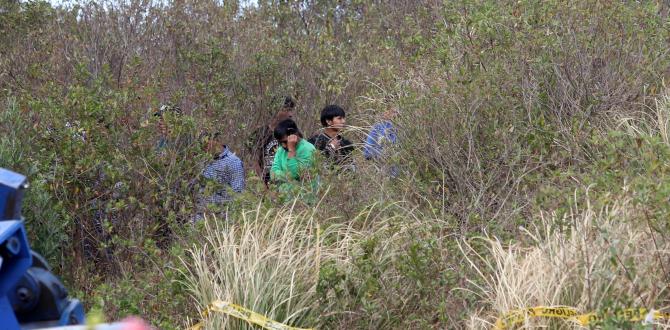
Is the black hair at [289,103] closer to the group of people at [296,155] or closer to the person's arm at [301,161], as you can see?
the group of people at [296,155]

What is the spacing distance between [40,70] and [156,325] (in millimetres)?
6352

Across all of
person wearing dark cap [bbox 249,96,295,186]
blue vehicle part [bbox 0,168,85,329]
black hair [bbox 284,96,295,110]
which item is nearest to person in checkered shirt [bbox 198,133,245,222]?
person wearing dark cap [bbox 249,96,295,186]

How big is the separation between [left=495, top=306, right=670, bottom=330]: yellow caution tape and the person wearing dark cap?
16.3 ft

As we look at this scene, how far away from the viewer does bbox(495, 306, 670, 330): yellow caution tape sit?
17.9 ft

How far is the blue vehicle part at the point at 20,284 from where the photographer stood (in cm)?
418

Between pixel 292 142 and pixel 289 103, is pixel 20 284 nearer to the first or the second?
pixel 292 142

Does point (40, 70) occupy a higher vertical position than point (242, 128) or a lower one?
higher

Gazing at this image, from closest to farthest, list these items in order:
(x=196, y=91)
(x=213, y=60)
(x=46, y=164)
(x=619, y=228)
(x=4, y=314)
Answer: (x=4, y=314) < (x=619, y=228) < (x=46, y=164) < (x=196, y=91) < (x=213, y=60)

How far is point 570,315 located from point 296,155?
438 cm

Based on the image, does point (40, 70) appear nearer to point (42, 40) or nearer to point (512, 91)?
point (42, 40)

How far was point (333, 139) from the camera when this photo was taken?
1023cm

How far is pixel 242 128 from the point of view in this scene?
12547 millimetres

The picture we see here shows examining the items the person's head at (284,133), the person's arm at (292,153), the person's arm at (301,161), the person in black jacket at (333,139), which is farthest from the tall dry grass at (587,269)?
the person's head at (284,133)

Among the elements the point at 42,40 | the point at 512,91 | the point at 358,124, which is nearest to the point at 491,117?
the point at 512,91
